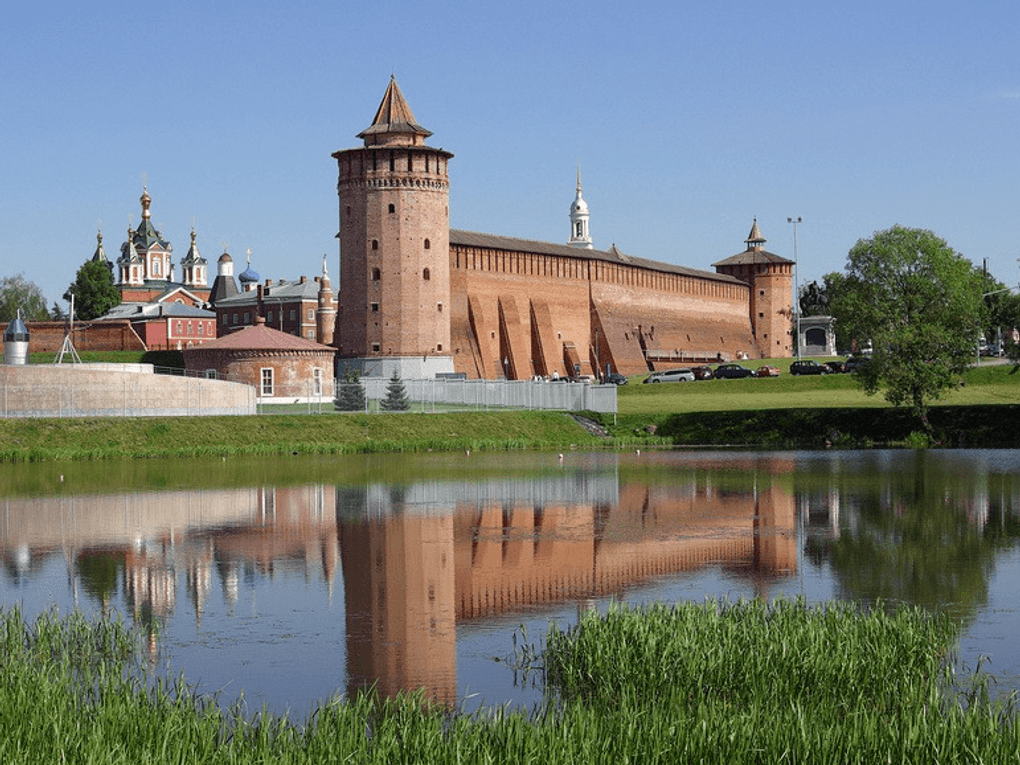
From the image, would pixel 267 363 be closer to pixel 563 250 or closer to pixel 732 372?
pixel 732 372

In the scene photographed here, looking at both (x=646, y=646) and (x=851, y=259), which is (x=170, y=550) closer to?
(x=646, y=646)

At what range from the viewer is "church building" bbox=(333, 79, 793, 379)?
2298 inches

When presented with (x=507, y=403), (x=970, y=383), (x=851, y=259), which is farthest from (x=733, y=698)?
(x=851, y=259)

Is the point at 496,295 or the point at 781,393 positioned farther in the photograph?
the point at 496,295

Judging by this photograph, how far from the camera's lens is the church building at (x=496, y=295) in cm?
5838

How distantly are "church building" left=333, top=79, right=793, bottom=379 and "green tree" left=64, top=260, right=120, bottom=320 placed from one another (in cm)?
2887

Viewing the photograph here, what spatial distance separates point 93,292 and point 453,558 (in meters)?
76.9

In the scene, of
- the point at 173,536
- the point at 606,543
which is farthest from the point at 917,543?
the point at 173,536

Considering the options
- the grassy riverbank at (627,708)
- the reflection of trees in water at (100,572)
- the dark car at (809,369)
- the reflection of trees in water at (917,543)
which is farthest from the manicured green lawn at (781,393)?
the grassy riverbank at (627,708)

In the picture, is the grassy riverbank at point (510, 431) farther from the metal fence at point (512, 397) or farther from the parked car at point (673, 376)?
the parked car at point (673, 376)

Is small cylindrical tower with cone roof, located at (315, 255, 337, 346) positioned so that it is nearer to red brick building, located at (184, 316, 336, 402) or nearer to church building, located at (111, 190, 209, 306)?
red brick building, located at (184, 316, 336, 402)

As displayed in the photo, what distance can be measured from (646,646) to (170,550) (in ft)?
28.4

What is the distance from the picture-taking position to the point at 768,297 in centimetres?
9594

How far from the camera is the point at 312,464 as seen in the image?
32.1m
